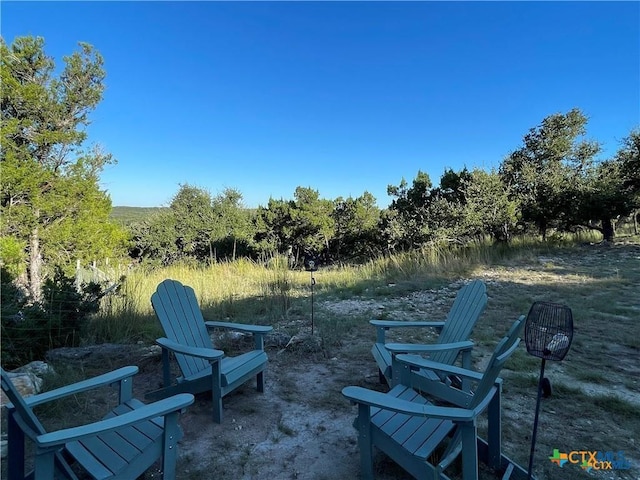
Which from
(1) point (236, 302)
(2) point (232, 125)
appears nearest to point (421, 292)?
(1) point (236, 302)

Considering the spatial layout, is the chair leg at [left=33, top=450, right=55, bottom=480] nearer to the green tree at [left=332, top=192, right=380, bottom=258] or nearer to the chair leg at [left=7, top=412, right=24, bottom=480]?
the chair leg at [left=7, top=412, right=24, bottom=480]

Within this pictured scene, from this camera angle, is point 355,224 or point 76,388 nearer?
point 76,388

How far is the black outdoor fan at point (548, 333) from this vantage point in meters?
1.36

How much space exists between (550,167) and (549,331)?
1125 cm

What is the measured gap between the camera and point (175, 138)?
12992 millimetres

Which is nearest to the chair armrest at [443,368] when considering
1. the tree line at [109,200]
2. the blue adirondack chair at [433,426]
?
the blue adirondack chair at [433,426]

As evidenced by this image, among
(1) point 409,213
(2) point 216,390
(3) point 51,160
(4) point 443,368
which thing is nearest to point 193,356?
(2) point 216,390

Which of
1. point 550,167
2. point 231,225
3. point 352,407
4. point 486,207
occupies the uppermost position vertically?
point 550,167

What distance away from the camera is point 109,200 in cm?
1030

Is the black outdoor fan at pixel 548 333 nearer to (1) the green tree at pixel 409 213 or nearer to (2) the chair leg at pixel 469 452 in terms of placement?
(2) the chair leg at pixel 469 452

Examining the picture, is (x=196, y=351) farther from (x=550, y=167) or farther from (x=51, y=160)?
(x=550, y=167)

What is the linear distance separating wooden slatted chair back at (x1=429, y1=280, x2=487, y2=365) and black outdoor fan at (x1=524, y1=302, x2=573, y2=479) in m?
0.72

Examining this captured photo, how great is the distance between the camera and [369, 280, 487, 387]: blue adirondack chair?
195cm

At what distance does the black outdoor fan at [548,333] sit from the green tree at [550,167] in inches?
379
